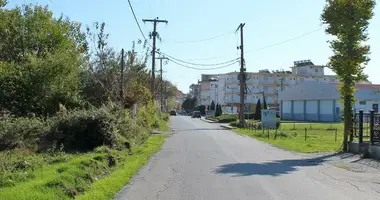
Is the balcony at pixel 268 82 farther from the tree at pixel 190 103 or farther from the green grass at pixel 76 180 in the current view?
the green grass at pixel 76 180

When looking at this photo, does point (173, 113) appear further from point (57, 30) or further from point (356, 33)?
point (356, 33)

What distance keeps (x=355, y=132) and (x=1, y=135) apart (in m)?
15.2

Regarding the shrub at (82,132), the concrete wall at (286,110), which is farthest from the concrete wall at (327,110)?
the shrub at (82,132)

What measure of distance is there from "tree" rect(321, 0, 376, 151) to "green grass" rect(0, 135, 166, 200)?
11.1 meters

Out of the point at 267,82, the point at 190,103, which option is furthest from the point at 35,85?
the point at 190,103

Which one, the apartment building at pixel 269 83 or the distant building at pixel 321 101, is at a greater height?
the apartment building at pixel 269 83

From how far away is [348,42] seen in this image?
67.3 feet

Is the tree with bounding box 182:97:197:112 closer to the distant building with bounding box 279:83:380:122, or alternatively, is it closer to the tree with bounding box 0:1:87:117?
the distant building with bounding box 279:83:380:122

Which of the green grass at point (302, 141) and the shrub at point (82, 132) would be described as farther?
the green grass at point (302, 141)

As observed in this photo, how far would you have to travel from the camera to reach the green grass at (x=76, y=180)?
8.48 metres

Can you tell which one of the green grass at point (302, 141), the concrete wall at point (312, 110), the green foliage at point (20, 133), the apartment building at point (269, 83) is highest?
the apartment building at point (269, 83)

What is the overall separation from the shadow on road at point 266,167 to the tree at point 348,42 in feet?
16.9

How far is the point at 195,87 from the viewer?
595 ft

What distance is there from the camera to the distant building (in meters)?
71.9
